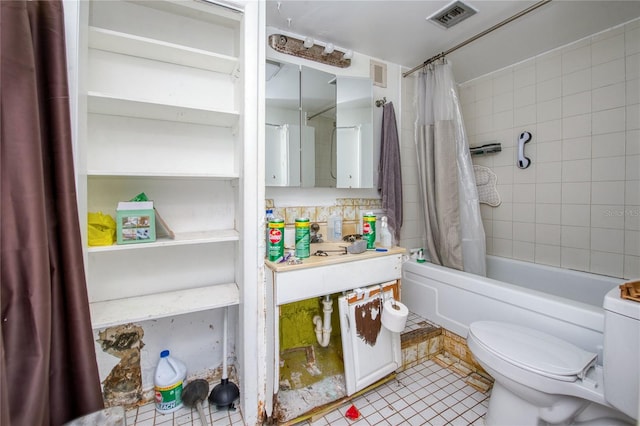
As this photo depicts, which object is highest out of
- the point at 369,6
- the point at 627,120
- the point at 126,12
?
the point at 369,6

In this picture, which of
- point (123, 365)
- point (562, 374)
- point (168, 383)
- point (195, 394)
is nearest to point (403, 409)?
point (562, 374)

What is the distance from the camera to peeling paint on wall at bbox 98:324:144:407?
4.15 feet

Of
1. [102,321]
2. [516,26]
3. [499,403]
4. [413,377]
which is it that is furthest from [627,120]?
[102,321]

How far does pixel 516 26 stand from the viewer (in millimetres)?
1658

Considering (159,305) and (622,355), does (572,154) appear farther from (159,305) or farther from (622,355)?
(159,305)

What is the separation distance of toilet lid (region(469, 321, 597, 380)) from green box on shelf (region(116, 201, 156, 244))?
5.08 feet

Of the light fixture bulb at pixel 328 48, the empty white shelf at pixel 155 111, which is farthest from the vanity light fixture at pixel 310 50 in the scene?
the empty white shelf at pixel 155 111

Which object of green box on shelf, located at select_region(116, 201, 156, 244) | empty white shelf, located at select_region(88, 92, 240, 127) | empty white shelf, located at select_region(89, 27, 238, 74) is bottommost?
green box on shelf, located at select_region(116, 201, 156, 244)

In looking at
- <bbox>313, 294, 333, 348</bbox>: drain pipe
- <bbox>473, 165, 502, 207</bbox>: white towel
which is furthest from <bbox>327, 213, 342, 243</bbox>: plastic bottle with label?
<bbox>473, 165, 502, 207</bbox>: white towel

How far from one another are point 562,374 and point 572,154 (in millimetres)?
1618

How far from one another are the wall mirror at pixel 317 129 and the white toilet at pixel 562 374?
119cm

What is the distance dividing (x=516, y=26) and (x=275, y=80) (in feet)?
5.09

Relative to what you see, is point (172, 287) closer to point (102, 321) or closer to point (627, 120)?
point (102, 321)

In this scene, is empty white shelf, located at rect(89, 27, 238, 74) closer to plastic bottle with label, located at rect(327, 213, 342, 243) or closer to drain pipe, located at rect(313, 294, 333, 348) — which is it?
plastic bottle with label, located at rect(327, 213, 342, 243)
